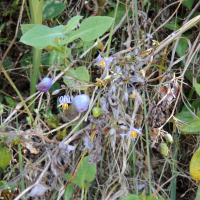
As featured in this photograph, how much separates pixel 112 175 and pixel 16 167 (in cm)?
45

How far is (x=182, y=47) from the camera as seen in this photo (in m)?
1.10

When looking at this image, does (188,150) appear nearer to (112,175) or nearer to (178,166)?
(178,166)

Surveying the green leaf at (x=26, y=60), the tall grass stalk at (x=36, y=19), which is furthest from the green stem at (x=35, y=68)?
the green leaf at (x=26, y=60)

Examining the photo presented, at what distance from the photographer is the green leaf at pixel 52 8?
1.12 m

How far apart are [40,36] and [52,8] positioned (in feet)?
1.47

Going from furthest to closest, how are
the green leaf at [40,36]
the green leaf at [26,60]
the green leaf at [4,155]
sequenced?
the green leaf at [26,60]
the green leaf at [4,155]
the green leaf at [40,36]

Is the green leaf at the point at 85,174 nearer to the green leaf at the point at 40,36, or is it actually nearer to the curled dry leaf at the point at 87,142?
the curled dry leaf at the point at 87,142

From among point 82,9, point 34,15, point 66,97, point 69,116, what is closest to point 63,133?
point 69,116

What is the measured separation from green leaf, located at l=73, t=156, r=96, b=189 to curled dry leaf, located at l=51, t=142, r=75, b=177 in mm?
162

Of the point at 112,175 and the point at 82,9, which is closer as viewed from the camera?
the point at 112,175

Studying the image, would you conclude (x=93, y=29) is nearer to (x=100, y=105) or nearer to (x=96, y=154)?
(x=100, y=105)

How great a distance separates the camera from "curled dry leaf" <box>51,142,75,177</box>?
0.77 meters

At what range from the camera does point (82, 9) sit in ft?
3.99

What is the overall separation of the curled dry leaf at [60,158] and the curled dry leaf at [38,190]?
6 cm
